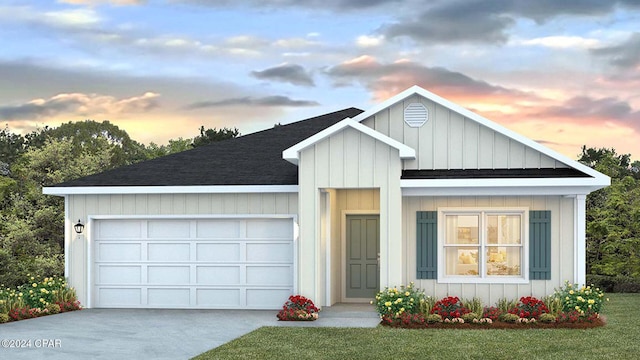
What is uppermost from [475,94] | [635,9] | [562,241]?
[635,9]

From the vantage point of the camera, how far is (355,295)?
19578 mm

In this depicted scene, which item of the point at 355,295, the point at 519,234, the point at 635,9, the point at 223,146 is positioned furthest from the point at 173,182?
the point at 635,9

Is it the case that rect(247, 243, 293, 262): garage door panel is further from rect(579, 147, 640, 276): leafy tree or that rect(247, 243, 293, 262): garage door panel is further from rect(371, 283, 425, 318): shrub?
rect(579, 147, 640, 276): leafy tree

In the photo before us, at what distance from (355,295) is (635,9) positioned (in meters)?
12.3

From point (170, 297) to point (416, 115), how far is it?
684 centimetres

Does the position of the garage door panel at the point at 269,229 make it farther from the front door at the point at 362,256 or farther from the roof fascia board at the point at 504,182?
the roof fascia board at the point at 504,182

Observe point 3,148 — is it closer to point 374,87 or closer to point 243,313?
point 374,87

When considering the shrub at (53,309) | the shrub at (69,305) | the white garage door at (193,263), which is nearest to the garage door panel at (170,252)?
the white garage door at (193,263)

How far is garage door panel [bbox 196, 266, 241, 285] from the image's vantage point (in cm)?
1889

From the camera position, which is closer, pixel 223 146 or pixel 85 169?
pixel 223 146

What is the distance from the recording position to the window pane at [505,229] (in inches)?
693

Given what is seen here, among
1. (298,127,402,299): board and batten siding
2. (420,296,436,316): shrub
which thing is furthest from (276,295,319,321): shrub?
(420,296,436,316): shrub

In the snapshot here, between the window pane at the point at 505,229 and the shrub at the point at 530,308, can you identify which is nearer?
the shrub at the point at 530,308

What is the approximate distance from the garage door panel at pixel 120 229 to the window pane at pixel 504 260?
784 centimetres
